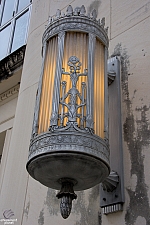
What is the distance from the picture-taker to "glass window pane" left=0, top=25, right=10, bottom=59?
164 inches

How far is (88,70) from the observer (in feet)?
5.49

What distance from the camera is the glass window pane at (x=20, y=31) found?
4031 mm

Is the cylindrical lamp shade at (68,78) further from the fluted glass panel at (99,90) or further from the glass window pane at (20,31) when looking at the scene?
the glass window pane at (20,31)

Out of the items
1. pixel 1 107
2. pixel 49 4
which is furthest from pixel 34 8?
pixel 1 107

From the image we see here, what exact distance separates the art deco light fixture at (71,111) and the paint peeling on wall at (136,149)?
269mm

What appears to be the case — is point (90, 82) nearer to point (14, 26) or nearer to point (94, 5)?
point (94, 5)

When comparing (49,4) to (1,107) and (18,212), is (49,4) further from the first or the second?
(18,212)

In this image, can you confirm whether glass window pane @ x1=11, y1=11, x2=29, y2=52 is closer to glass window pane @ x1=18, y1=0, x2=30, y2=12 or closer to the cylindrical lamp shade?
glass window pane @ x1=18, y1=0, x2=30, y2=12

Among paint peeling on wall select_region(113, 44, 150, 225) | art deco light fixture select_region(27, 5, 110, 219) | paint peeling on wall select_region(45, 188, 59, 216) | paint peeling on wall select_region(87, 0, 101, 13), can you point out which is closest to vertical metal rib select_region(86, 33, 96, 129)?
art deco light fixture select_region(27, 5, 110, 219)

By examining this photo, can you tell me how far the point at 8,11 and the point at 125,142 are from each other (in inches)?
126

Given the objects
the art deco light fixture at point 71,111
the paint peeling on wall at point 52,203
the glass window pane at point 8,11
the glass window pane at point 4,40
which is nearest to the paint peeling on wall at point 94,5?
the art deco light fixture at point 71,111

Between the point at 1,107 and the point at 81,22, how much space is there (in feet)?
6.94

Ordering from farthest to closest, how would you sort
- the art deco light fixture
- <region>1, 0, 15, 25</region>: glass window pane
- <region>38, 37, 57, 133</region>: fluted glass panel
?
<region>1, 0, 15, 25</region>: glass window pane
<region>38, 37, 57, 133</region>: fluted glass panel
the art deco light fixture

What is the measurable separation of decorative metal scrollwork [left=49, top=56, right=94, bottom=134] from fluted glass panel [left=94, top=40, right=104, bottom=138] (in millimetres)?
72
